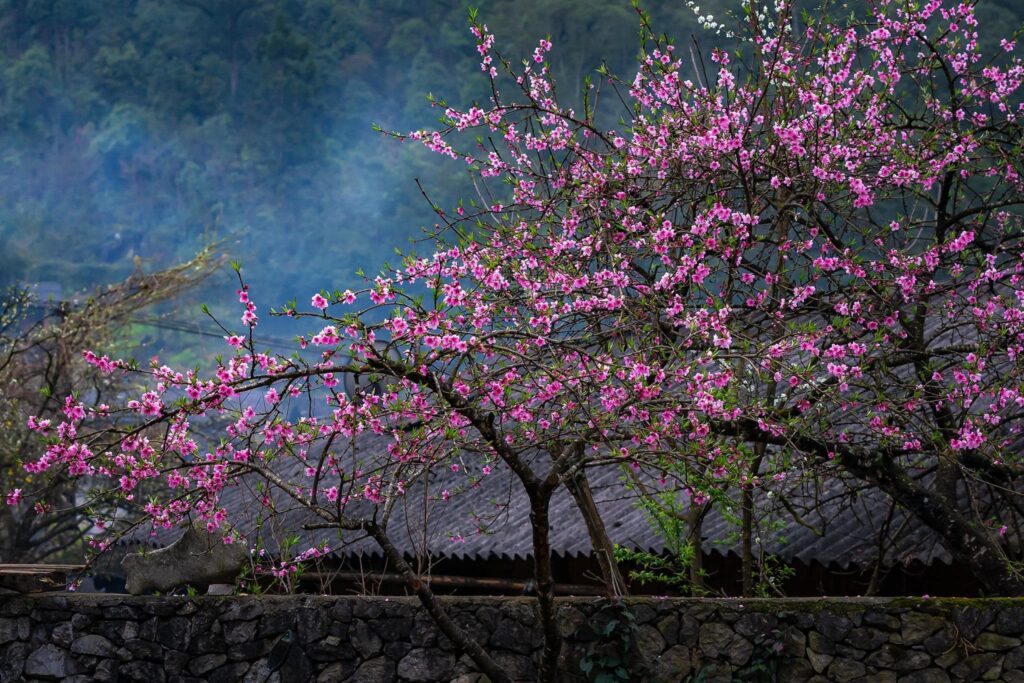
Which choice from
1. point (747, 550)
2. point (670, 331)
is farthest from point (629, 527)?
point (670, 331)

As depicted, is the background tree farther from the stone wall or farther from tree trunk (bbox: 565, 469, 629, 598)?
tree trunk (bbox: 565, 469, 629, 598)

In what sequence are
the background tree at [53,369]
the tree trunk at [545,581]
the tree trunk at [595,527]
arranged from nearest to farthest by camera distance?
the tree trunk at [545,581] → the tree trunk at [595,527] → the background tree at [53,369]

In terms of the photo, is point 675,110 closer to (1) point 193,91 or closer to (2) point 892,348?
(2) point 892,348

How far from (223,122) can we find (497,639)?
45.2m

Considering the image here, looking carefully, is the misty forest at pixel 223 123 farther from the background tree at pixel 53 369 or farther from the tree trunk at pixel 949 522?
the tree trunk at pixel 949 522

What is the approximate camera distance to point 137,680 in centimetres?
690

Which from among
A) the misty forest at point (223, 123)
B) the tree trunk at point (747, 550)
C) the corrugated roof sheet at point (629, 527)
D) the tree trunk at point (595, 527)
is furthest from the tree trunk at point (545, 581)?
the misty forest at point (223, 123)

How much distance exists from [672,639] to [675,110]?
3.44 m

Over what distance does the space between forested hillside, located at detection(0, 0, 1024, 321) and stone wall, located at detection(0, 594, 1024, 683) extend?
39.2 metres

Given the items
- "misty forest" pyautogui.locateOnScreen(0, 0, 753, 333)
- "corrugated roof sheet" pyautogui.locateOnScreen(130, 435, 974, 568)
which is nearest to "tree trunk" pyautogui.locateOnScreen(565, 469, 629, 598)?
"corrugated roof sheet" pyautogui.locateOnScreen(130, 435, 974, 568)

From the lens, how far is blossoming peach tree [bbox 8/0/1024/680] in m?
5.20

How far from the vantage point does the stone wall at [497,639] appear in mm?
5684

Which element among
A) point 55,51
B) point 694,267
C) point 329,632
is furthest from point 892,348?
point 55,51

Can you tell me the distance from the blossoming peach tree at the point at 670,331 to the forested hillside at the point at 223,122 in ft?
128
